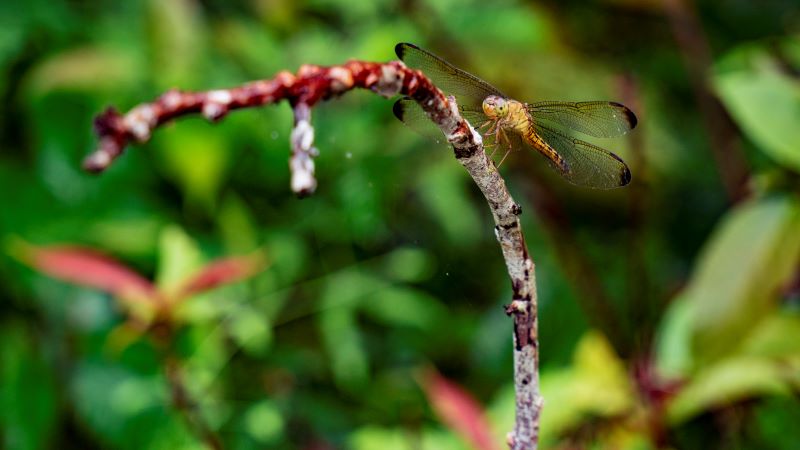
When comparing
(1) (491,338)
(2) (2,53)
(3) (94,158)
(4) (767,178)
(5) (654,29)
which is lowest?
(3) (94,158)

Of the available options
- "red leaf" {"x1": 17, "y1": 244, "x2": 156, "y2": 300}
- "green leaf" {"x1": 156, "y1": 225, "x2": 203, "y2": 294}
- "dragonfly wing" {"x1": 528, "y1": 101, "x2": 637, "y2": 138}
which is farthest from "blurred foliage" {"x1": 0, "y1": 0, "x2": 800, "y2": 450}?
"dragonfly wing" {"x1": 528, "y1": 101, "x2": 637, "y2": 138}

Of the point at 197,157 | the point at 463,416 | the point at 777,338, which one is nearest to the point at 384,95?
the point at 463,416

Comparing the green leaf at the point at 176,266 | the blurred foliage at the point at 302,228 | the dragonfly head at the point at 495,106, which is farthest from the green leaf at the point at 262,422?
the dragonfly head at the point at 495,106

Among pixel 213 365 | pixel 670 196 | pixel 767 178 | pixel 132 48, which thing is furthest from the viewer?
pixel 670 196

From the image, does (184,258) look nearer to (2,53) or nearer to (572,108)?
(572,108)

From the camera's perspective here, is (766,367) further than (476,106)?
Yes

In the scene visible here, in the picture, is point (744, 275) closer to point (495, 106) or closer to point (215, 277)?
point (495, 106)

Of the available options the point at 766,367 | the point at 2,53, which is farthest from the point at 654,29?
the point at 2,53
